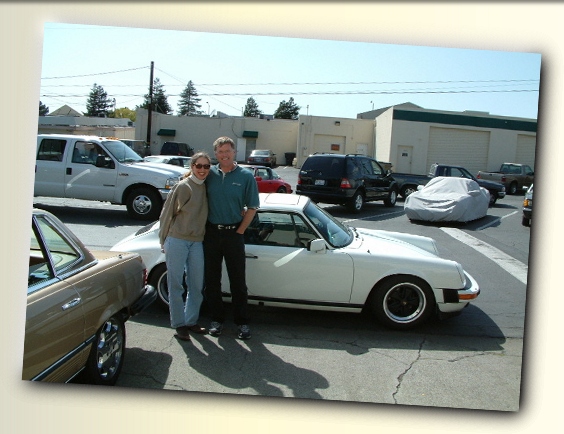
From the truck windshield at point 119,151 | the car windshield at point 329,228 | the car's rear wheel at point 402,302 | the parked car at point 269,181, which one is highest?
the truck windshield at point 119,151

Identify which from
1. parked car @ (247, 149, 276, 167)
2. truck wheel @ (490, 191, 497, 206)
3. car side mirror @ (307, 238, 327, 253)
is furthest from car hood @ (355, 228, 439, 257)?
truck wheel @ (490, 191, 497, 206)

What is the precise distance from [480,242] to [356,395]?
7.06 metres

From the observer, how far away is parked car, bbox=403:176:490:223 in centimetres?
1252

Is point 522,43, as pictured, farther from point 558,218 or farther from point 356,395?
point 356,395

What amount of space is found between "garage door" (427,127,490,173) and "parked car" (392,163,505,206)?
25cm

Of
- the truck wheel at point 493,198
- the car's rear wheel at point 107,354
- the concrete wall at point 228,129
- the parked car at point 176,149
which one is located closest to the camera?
the car's rear wheel at point 107,354

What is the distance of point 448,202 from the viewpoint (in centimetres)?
1264

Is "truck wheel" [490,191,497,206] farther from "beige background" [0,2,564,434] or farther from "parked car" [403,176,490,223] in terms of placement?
"beige background" [0,2,564,434]

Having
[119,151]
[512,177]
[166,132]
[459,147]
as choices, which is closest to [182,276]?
[119,151]

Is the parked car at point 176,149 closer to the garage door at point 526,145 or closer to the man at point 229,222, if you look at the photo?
the garage door at point 526,145

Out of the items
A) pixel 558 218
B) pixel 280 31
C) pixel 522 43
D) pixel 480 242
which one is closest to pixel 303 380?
pixel 558 218

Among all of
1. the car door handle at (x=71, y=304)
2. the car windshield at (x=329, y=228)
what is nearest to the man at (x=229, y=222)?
the car windshield at (x=329, y=228)

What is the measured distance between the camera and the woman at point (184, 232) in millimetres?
4520

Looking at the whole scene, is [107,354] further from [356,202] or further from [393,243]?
[356,202]
